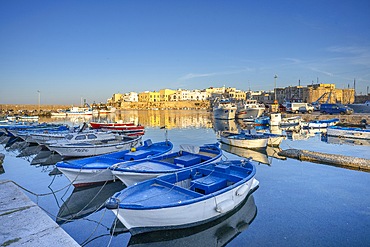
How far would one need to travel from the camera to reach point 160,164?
10508mm

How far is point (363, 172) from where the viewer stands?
12820mm

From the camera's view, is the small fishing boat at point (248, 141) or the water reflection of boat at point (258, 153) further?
the small fishing boat at point (248, 141)

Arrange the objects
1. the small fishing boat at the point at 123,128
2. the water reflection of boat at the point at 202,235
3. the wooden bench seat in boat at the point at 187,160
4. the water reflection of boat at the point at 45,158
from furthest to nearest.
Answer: the small fishing boat at the point at 123,128 < the water reflection of boat at the point at 45,158 < the wooden bench seat in boat at the point at 187,160 < the water reflection of boat at the point at 202,235

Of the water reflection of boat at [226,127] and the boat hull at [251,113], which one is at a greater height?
the boat hull at [251,113]

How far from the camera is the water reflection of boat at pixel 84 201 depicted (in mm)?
8445

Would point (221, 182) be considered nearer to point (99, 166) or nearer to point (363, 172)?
point (99, 166)

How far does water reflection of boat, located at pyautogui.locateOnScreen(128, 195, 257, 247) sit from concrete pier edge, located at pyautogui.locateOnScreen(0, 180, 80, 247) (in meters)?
2.67

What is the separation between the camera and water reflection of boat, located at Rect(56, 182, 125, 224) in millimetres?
8445

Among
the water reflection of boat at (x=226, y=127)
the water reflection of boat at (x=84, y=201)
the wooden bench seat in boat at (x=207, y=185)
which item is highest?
the wooden bench seat in boat at (x=207, y=185)

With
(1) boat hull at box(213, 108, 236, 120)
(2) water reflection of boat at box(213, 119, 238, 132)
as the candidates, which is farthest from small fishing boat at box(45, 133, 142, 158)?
(1) boat hull at box(213, 108, 236, 120)

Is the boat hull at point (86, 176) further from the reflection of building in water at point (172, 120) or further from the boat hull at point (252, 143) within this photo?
the reflection of building in water at point (172, 120)

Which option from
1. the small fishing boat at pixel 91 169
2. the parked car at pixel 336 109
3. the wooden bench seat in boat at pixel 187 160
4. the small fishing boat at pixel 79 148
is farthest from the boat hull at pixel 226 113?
the wooden bench seat in boat at pixel 187 160

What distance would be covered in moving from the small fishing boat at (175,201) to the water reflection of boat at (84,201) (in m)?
2.58

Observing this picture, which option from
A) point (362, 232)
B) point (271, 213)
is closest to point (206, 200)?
point (271, 213)
